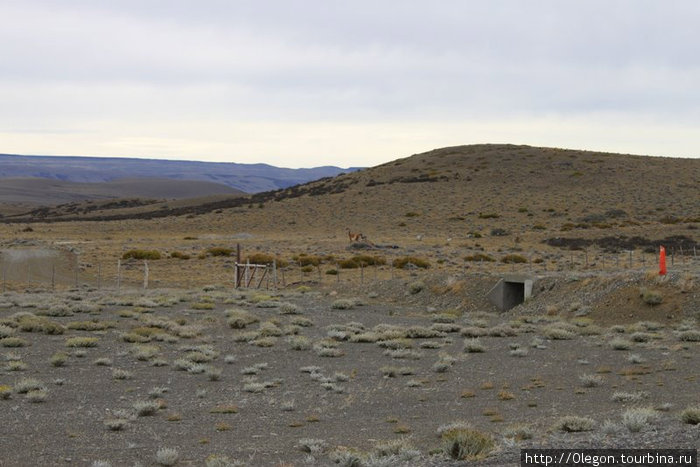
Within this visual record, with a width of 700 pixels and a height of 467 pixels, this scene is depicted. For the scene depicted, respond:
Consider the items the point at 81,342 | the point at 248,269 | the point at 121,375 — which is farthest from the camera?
the point at 248,269

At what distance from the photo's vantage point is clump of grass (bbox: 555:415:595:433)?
10906mm

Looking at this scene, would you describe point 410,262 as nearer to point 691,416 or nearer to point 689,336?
point 689,336

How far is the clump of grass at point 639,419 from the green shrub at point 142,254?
4216 cm

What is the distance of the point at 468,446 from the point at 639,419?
2458 mm

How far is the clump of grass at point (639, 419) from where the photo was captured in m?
10.3

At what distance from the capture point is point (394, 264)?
43.6 metres

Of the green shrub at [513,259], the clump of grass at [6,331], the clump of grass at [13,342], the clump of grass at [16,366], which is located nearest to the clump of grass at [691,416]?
the clump of grass at [16,366]

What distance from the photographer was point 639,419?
10.5m

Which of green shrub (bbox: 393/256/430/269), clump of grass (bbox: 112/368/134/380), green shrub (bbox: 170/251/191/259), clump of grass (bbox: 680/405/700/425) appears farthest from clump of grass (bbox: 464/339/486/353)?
green shrub (bbox: 170/251/191/259)

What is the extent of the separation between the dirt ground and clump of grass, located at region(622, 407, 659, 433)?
0.05 meters

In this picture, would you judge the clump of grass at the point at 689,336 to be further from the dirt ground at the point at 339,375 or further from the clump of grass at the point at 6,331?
the clump of grass at the point at 6,331

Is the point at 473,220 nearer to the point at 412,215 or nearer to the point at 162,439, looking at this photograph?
the point at 412,215

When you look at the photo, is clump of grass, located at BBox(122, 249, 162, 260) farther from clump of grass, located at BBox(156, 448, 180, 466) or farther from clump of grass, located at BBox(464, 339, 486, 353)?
clump of grass, located at BBox(156, 448, 180, 466)

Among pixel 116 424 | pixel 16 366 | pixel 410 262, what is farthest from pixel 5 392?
pixel 410 262
